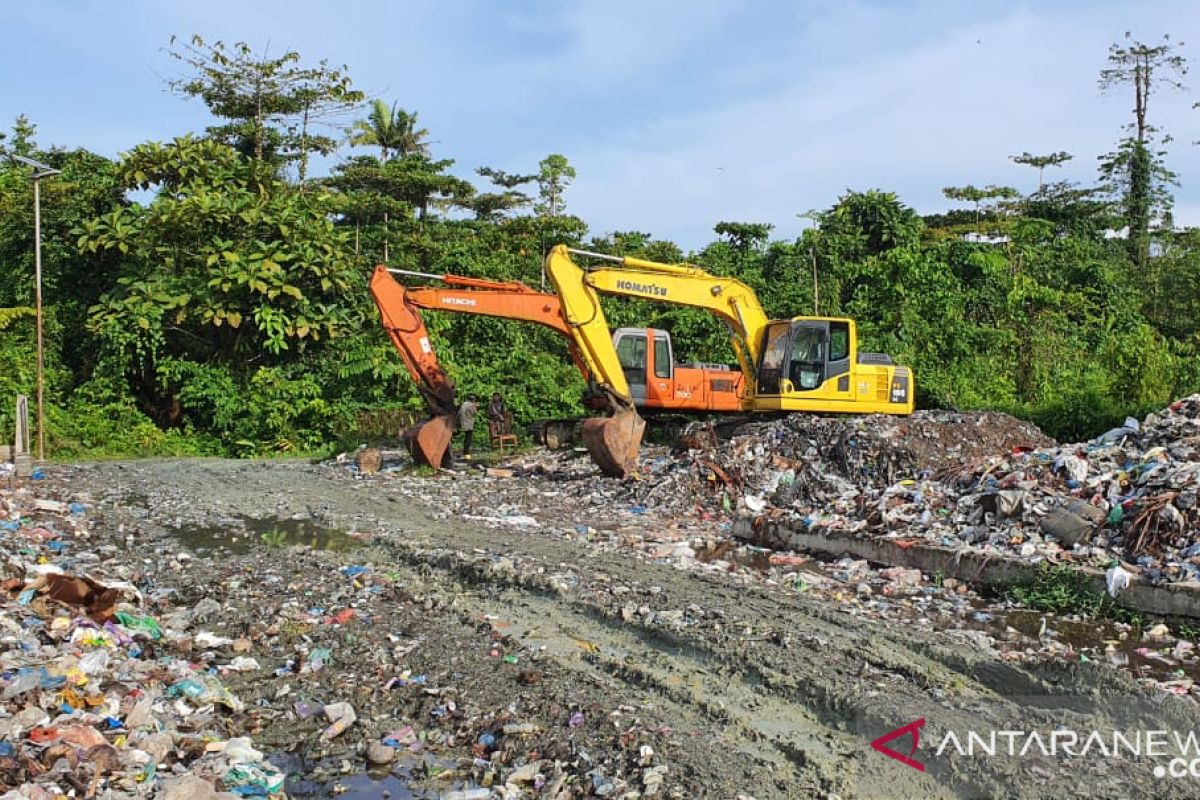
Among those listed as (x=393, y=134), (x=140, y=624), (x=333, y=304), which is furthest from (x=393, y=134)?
(x=140, y=624)

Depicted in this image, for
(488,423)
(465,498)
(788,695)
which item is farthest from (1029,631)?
(488,423)

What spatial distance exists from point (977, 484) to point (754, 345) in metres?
5.61

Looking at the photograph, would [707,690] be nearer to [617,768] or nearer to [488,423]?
[617,768]

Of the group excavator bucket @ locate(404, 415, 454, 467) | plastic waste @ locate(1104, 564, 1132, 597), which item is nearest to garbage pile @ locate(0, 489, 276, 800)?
plastic waste @ locate(1104, 564, 1132, 597)

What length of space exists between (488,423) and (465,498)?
16.4 feet

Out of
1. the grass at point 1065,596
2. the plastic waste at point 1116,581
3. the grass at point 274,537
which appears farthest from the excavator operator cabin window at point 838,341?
the grass at point 274,537

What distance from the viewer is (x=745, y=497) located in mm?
10680

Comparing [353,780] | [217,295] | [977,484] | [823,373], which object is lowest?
[353,780]

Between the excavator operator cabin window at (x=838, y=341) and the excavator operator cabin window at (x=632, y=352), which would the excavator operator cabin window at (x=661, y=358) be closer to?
the excavator operator cabin window at (x=632, y=352)

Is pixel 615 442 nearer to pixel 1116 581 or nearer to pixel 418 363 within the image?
pixel 418 363

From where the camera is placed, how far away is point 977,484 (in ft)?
29.5

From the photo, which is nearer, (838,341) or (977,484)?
(977,484)

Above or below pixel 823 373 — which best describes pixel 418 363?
above

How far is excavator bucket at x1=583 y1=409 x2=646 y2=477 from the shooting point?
12000mm
